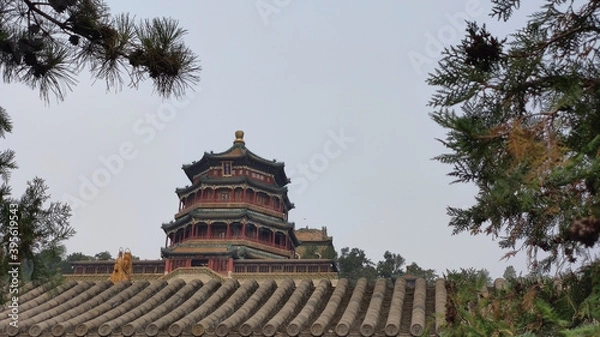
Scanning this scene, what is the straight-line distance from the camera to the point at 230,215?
80.6ft

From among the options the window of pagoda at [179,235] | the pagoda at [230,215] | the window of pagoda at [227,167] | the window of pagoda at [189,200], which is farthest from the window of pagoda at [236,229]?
the window of pagoda at [179,235]

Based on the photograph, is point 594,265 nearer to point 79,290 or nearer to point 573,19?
point 573,19

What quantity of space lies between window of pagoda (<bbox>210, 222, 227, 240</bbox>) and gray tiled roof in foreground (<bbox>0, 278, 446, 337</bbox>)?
1837 cm

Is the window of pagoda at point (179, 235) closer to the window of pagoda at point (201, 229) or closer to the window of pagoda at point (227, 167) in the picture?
the window of pagoda at point (201, 229)

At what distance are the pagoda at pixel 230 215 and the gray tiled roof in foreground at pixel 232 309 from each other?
56.5 feet

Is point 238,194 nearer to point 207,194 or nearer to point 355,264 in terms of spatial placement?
point 207,194

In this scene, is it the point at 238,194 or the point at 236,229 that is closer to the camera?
the point at 236,229

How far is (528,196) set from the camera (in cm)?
180

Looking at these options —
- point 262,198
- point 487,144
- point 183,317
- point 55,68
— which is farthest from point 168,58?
point 262,198

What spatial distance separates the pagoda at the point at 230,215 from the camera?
24.1 m

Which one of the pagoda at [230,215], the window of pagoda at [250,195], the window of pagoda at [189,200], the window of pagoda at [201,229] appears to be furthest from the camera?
the window of pagoda at [189,200]

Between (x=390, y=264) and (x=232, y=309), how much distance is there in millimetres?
34286

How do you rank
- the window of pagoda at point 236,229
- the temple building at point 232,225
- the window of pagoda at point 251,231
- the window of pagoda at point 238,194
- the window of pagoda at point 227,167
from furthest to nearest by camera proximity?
the window of pagoda at point 227,167, the window of pagoda at point 238,194, the window of pagoda at point 251,231, the window of pagoda at point 236,229, the temple building at point 232,225

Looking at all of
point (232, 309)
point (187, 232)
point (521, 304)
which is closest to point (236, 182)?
point (187, 232)
